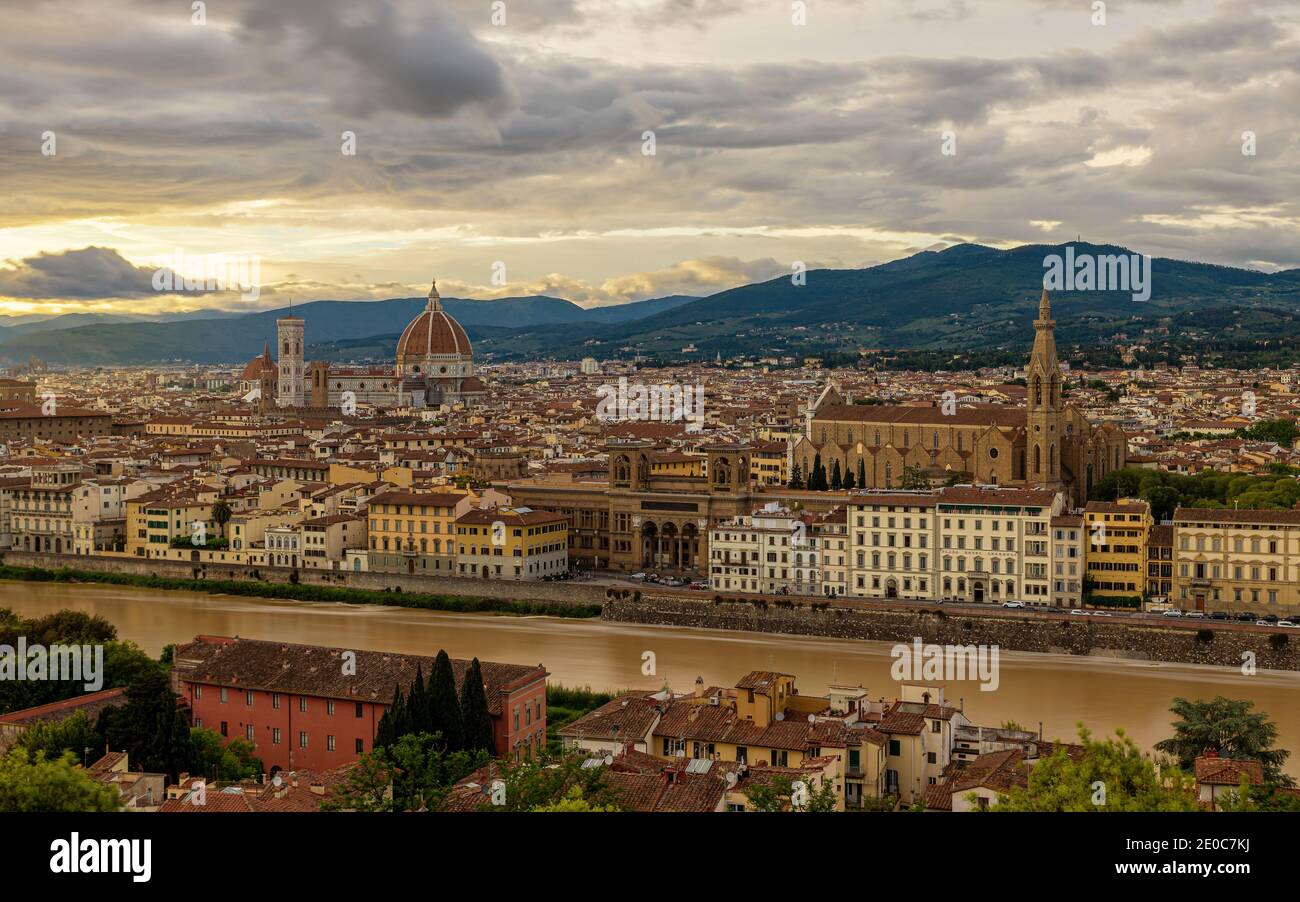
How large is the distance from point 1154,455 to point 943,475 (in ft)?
15.6

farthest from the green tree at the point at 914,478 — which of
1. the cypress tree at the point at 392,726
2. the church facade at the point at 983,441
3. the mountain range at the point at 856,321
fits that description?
the mountain range at the point at 856,321

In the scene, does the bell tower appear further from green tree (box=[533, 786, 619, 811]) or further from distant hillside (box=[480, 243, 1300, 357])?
distant hillside (box=[480, 243, 1300, 357])

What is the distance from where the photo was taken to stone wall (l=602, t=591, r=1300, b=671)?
14.6 meters

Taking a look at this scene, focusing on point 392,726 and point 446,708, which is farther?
point 446,708

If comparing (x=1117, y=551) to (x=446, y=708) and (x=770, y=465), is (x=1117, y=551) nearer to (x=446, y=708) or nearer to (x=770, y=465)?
(x=770, y=465)

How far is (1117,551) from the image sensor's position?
1659cm

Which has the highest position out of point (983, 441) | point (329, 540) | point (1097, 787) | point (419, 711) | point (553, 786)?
point (983, 441)

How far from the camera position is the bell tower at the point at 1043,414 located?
21.6 metres

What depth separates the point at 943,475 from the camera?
22984 millimetres

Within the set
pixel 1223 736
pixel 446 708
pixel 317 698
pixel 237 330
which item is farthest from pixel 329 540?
pixel 237 330

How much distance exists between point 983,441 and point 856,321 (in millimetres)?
92009

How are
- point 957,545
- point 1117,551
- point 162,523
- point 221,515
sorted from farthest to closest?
point 221,515 → point 162,523 → point 957,545 → point 1117,551
